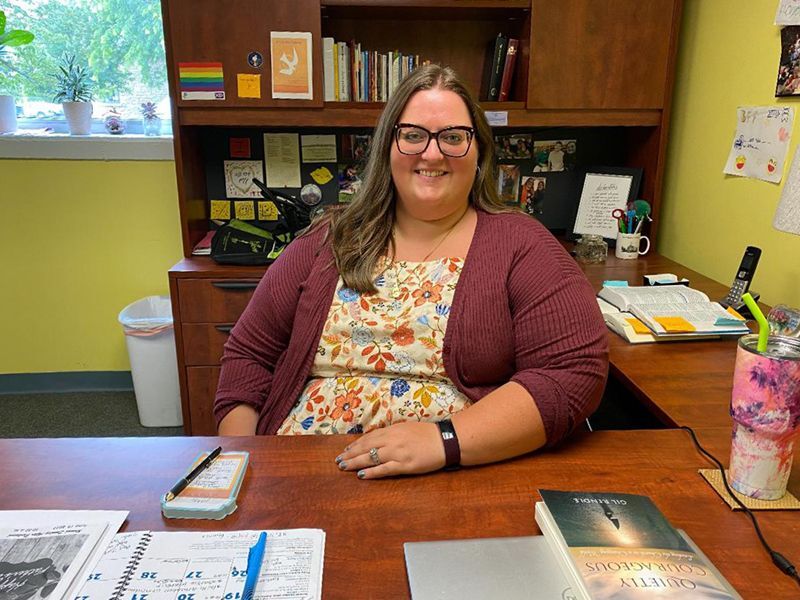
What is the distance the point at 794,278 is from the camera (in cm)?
170

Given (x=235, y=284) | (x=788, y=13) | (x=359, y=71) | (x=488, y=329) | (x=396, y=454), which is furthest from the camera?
(x=359, y=71)

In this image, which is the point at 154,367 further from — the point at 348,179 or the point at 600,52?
the point at 600,52

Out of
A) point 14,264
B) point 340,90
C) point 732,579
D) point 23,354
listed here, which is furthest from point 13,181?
point 732,579

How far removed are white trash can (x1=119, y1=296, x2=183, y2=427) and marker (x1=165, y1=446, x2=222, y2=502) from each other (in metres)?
1.63

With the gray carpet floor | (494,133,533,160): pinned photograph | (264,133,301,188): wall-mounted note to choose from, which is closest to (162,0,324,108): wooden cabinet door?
(264,133,301,188): wall-mounted note

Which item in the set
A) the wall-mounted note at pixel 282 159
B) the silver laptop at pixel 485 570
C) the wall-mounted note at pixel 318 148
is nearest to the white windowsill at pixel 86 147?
the wall-mounted note at pixel 282 159

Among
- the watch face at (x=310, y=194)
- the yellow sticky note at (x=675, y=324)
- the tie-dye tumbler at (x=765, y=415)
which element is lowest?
the yellow sticky note at (x=675, y=324)

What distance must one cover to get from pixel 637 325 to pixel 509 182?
1.21m

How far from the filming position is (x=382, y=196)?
1.42 meters

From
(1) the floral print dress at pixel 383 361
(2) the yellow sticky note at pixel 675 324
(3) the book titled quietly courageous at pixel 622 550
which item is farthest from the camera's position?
(2) the yellow sticky note at pixel 675 324

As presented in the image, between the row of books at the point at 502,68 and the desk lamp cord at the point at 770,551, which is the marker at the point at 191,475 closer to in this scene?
the desk lamp cord at the point at 770,551

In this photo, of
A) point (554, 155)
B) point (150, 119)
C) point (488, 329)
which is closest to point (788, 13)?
point (554, 155)

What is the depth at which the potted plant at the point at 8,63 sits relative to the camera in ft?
8.38

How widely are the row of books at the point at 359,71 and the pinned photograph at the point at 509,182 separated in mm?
584
